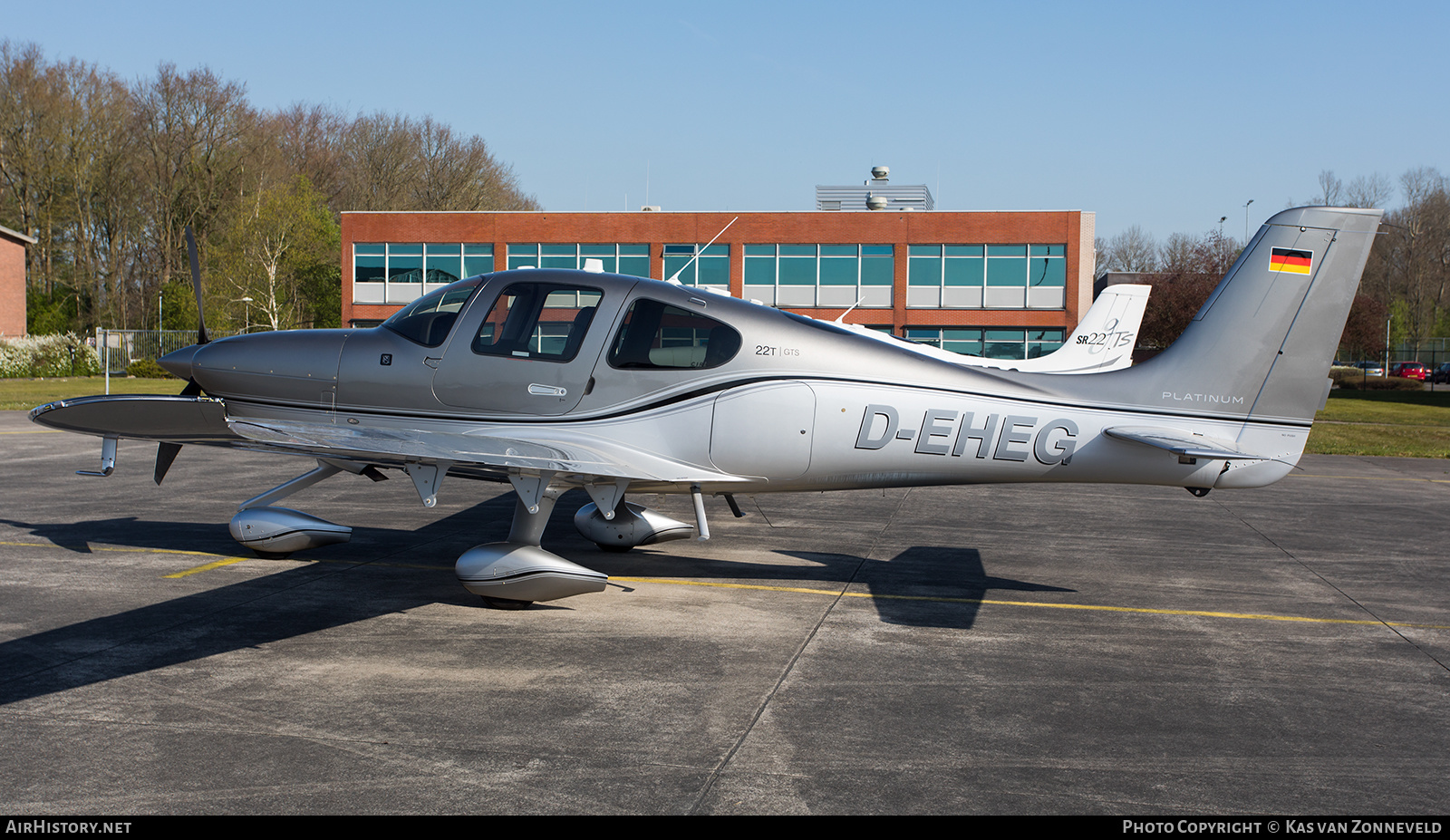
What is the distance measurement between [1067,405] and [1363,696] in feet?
9.27

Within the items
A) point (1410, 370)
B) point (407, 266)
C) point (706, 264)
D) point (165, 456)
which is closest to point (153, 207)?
point (407, 266)

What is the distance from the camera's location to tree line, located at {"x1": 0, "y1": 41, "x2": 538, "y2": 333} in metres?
52.1

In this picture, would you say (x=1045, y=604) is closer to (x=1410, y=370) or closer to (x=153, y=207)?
(x=153, y=207)

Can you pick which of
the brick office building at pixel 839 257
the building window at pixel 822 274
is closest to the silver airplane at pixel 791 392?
the brick office building at pixel 839 257

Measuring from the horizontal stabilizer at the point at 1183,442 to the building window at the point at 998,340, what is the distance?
35.6 metres

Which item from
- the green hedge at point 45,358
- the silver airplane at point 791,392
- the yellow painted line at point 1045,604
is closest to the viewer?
the yellow painted line at point 1045,604

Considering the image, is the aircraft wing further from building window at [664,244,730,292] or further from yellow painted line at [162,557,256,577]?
building window at [664,244,730,292]

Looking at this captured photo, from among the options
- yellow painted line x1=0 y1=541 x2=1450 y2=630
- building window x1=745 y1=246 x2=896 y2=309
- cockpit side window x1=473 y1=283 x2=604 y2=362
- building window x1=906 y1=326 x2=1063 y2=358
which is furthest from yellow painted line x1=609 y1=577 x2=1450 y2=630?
building window x1=906 y1=326 x2=1063 y2=358

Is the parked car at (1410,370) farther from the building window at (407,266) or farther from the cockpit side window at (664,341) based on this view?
the cockpit side window at (664,341)

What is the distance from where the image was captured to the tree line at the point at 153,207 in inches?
2050

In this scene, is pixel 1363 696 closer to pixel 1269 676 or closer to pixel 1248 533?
pixel 1269 676

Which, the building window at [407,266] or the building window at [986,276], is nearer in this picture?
the building window at [986,276]

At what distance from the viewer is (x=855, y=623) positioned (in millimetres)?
7121

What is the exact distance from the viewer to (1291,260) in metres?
7.53
